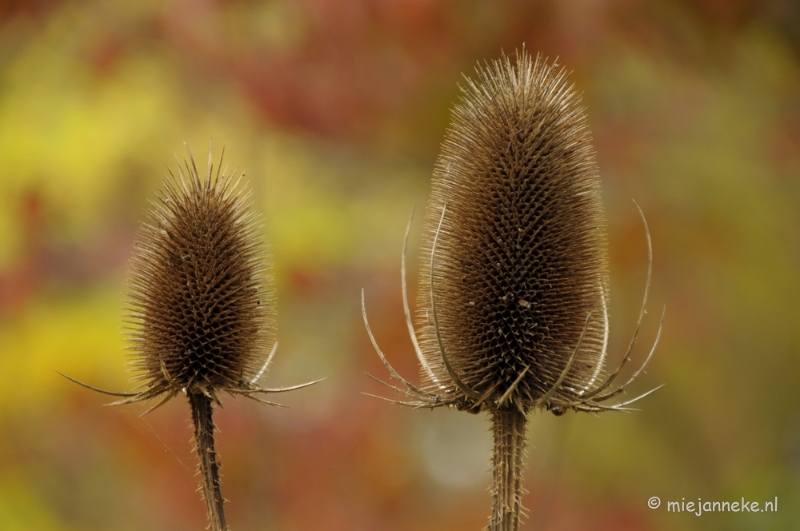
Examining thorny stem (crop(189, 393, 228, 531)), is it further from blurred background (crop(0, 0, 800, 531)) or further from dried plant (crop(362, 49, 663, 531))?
blurred background (crop(0, 0, 800, 531))

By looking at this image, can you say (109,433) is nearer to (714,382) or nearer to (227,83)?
(227,83)

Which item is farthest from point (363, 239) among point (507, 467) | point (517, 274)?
point (507, 467)

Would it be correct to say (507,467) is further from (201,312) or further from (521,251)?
(201,312)

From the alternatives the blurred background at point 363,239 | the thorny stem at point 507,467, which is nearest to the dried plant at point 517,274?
the thorny stem at point 507,467

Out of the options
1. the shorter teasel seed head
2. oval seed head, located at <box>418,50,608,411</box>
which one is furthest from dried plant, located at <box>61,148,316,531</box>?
oval seed head, located at <box>418,50,608,411</box>

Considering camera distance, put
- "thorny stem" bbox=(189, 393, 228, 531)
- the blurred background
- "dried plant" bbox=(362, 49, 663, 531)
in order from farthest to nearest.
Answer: the blurred background → "thorny stem" bbox=(189, 393, 228, 531) → "dried plant" bbox=(362, 49, 663, 531)

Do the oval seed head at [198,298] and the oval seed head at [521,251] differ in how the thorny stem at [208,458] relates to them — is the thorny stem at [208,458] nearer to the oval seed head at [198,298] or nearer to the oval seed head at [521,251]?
the oval seed head at [198,298]
